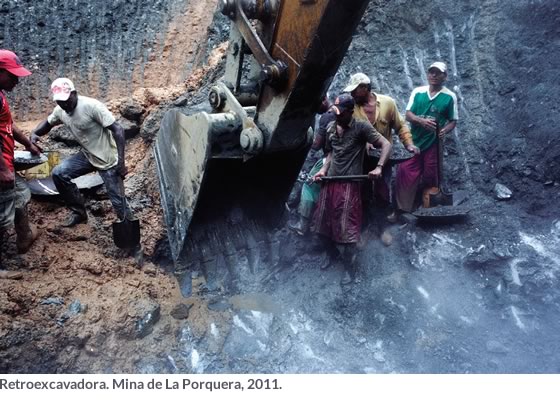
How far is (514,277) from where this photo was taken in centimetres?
392

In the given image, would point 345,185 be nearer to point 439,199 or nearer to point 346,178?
point 346,178

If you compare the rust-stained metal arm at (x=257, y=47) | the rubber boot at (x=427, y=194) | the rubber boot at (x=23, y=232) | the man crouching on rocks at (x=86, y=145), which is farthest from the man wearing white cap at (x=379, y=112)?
the rubber boot at (x=23, y=232)

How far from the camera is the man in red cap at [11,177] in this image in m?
3.29

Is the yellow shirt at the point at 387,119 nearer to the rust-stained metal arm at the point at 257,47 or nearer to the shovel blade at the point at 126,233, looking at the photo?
the rust-stained metal arm at the point at 257,47

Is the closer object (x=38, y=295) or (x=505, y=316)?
(x=38, y=295)

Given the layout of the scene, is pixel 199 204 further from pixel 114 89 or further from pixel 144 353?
pixel 114 89

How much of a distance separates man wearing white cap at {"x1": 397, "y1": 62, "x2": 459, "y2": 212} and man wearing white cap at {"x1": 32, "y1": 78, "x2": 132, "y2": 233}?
2.33m

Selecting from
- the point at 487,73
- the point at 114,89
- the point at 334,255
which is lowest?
the point at 114,89

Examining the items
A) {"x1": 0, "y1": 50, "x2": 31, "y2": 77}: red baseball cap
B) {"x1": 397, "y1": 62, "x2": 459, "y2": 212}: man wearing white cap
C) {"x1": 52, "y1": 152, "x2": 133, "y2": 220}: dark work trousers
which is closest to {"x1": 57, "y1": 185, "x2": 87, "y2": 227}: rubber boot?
{"x1": 52, "y1": 152, "x2": 133, "y2": 220}: dark work trousers

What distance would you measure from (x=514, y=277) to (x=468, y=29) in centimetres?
328

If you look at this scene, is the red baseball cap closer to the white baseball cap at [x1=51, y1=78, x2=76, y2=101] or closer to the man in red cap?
the man in red cap

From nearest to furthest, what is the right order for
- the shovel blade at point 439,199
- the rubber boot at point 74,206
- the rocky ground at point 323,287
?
the rocky ground at point 323,287
the rubber boot at point 74,206
the shovel blade at point 439,199

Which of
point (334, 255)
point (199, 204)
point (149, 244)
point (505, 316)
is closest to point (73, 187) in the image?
point (149, 244)

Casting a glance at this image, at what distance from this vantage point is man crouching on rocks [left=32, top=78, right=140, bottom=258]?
366 cm
